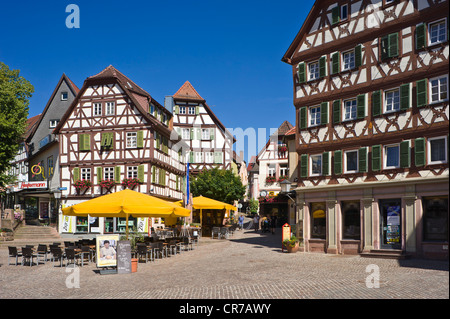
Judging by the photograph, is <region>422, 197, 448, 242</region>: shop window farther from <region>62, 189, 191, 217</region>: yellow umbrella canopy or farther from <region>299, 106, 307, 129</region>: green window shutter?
<region>62, 189, 191, 217</region>: yellow umbrella canopy

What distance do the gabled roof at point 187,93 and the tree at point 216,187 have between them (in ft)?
37.4

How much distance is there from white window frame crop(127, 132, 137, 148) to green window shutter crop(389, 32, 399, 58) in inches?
906

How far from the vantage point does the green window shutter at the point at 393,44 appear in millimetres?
21203

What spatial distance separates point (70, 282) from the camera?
15703mm

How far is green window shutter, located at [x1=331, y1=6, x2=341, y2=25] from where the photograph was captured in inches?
944

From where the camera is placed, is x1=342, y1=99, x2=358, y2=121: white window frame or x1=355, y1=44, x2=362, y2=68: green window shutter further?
x1=342, y1=99, x2=358, y2=121: white window frame

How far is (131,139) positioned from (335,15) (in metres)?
20.6

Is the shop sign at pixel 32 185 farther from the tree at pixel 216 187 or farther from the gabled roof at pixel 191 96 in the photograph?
the gabled roof at pixel 191 96

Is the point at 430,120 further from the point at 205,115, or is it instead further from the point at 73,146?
the point at 205,115

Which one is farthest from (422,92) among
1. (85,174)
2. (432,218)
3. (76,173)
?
(76,173)

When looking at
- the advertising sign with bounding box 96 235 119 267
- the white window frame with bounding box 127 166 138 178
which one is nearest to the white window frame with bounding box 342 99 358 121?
the advertising sign with bounding box 96 235 119 267

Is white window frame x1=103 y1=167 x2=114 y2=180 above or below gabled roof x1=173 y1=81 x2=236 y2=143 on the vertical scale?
below

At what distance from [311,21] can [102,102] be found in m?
20.3

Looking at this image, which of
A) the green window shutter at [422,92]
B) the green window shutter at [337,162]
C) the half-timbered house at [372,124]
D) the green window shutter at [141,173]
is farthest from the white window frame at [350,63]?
the green window shutter at [141,173]
